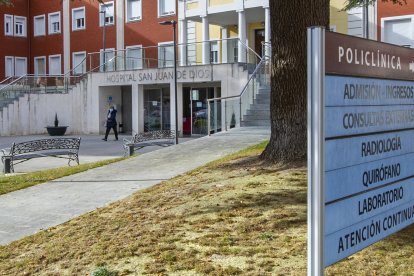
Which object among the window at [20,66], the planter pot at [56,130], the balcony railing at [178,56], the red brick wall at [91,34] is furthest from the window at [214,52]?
the window at [20,66]

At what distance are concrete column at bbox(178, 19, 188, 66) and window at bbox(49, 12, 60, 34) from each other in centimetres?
1259

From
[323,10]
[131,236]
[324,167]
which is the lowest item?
[131,236]

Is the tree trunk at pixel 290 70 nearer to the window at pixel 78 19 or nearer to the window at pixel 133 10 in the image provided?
the window at pixel 133 10

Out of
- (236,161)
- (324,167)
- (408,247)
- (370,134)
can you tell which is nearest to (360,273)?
(408,247)

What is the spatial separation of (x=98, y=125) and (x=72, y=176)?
76.4 feet

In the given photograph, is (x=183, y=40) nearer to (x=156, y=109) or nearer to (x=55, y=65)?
(x=156, y=109)

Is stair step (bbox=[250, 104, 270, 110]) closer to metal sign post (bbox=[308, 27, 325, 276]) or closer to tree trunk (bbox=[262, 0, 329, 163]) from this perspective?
tree trunk (bbox=[262, 0, 329, 163])

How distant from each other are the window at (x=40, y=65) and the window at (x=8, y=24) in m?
2.73

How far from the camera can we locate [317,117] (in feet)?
7.70

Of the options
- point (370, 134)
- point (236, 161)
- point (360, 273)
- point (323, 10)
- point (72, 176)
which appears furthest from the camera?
point (72, 176)

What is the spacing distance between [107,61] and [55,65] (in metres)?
12.3

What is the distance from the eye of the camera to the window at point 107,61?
33000 millimetres

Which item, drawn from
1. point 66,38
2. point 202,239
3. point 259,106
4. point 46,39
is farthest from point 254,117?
point 46,39

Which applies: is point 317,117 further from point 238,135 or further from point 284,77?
point 238,135
